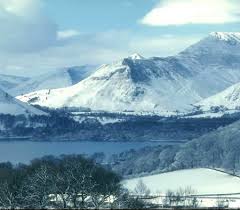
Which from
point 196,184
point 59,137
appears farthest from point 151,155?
point 59,137

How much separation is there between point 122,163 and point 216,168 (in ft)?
63.2

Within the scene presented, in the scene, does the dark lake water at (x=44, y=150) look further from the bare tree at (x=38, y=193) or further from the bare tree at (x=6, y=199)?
the bare tree at (x=6, y=199)

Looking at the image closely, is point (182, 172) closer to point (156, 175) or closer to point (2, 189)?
point (156, 175)

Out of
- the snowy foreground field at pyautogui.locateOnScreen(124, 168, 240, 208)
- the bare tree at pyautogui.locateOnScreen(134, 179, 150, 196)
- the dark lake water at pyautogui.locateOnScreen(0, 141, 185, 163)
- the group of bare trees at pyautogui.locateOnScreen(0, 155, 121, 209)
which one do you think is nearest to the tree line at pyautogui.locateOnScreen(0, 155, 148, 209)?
the group of bare trees at pyautogui.locateOnScreen(0, 155, 121, 209)

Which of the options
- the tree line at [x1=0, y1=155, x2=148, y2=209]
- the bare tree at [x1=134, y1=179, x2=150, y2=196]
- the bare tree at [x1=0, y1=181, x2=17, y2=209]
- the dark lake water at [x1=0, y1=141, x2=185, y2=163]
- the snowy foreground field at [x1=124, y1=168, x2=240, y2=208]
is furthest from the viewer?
the dark lake water at [x1=0, y1=141, x2=185, y2=163]

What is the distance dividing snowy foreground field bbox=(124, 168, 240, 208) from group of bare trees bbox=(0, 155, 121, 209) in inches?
237

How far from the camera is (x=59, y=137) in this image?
19550cm

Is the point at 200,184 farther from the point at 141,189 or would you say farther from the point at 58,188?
the point at 58,188

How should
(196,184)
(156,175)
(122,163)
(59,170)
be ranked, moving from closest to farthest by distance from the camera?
(59,170) → (196,184) → (156,175) → (122,163)

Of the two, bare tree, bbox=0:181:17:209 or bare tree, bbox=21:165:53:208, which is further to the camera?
bare tree, bbox=21:165:53:208

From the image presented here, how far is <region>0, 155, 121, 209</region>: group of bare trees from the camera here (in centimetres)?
3741

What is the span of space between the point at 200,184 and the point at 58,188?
29.8 m

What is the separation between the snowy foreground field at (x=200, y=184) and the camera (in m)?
58.7

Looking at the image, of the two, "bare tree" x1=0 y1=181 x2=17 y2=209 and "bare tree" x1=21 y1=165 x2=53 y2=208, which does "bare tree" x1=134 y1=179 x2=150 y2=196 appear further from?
"bare tree" x1=0 y1=181 x2=17 y2=209
